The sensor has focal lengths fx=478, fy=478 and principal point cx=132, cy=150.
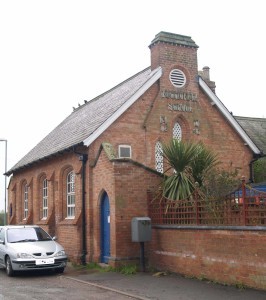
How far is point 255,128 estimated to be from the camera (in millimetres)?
28875

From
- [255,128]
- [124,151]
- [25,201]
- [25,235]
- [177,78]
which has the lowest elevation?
[25,235]

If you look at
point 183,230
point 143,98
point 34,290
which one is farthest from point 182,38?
point 34,290

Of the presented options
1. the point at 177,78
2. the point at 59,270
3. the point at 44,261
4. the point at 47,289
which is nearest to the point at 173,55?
the point at 177,78

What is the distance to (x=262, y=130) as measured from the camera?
28766 millimetres

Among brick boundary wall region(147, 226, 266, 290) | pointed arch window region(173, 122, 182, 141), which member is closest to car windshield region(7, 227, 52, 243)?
brick boundary wall region(147, 226, 266, 290)

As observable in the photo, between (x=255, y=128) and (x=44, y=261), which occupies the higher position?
(x=255, y=128)

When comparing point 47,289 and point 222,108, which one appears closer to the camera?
point 47,289

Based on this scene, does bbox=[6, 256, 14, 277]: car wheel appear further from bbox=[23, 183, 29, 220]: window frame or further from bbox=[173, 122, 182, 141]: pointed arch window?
bbox=[23, 183, 29, 220]: window frame

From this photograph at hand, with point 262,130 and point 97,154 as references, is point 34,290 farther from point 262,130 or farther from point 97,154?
point 262,130

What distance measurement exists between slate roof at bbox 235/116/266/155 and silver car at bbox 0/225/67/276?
14294mm

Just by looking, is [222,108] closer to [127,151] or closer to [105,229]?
[127,151]

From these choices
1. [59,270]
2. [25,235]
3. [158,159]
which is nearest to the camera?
[59,270]

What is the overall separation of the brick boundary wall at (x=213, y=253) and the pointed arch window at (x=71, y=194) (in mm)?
5746

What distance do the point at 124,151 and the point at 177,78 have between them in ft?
13.6
